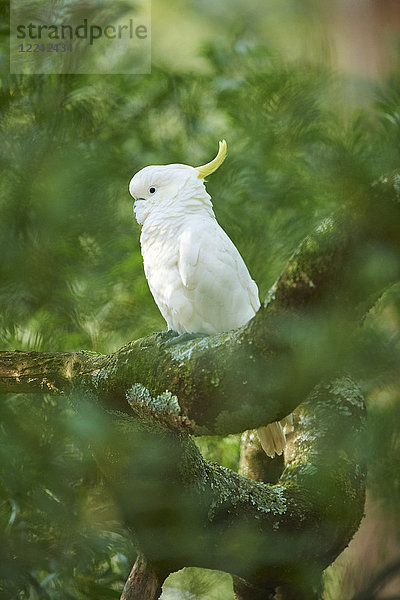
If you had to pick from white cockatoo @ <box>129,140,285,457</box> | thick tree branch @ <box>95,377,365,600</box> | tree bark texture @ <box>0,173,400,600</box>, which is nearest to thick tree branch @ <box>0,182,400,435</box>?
tree bark texture @ <box>0,173,400,600</box>

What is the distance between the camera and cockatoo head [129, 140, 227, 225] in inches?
50.3

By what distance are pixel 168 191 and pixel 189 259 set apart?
0.18 m

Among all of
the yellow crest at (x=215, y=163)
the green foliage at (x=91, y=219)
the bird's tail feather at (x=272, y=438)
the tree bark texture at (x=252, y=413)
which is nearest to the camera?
the green foliage at (x=91, y=219)

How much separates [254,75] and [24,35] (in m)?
0.62

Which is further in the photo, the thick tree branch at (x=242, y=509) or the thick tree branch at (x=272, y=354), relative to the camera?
the thick tree branch at (x=242, y=509)

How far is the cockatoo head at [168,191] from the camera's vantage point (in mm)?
1277

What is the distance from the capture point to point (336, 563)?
4.01 feet

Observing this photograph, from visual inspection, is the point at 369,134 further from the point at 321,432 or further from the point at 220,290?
the point at 321,432

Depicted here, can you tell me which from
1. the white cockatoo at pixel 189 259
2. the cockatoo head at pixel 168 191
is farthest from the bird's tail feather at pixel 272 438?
the cockatoo head at pixel 168 191

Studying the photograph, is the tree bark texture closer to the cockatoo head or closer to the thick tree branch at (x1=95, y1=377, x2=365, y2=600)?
the thick tree branch at (x1=95, y1=377, x2=365, y2=600)

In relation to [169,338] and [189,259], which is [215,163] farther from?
[169,338]

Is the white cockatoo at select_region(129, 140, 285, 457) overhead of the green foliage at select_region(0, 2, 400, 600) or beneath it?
beneath

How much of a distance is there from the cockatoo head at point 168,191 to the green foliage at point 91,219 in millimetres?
176

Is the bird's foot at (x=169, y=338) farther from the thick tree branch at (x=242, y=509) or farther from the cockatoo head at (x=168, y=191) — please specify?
the cockatoo head at (x=168, y=191)
